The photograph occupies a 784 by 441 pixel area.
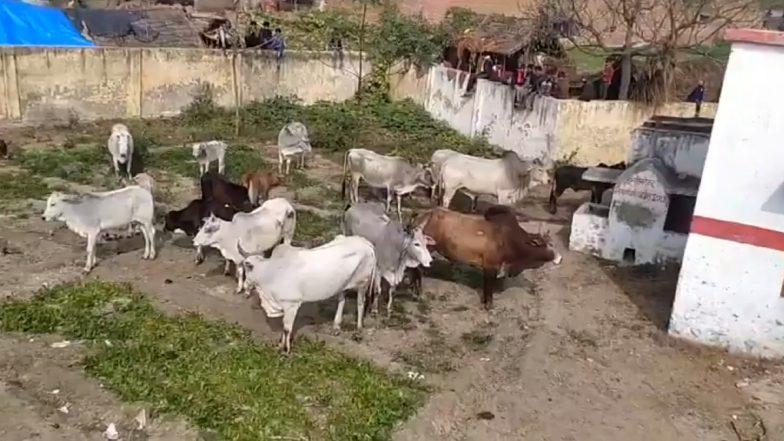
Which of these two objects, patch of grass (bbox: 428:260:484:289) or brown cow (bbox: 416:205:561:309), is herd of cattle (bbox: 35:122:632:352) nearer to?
brown cow (bbox: 416:205:561:309)

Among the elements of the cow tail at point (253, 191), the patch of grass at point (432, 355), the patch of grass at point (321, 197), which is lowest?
the patch of grass at point (432, 355)

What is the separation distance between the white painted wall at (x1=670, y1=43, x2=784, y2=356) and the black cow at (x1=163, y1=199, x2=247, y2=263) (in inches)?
237

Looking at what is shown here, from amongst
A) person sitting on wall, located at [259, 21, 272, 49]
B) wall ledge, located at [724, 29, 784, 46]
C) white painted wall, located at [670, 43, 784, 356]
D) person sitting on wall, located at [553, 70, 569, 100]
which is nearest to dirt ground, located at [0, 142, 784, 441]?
white painted wall, located at [670, 43, 784, 356]

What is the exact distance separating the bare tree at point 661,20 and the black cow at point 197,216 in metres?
11.6

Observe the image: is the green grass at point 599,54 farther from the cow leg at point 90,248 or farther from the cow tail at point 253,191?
the cow leg at point 90,248

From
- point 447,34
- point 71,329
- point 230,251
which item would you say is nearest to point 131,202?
point 230,251

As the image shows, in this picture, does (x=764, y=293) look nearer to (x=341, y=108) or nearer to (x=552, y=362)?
(x=552, y=362)

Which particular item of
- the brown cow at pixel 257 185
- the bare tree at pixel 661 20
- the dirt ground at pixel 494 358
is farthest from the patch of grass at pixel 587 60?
the dirt ground at pixel 494 358

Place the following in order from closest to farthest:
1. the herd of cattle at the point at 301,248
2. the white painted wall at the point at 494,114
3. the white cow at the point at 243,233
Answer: the herd of cattle at the point at 301,248, the white cow at the point at 243,233, the white painted wall at the point at 494,114

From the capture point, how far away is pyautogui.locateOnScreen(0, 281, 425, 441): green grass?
712cm

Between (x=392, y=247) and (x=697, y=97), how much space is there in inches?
527

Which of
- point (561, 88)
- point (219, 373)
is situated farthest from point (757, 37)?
point (561, 88)

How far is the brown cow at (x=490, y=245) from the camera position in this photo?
10352 mm

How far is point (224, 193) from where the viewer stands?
11.5m
